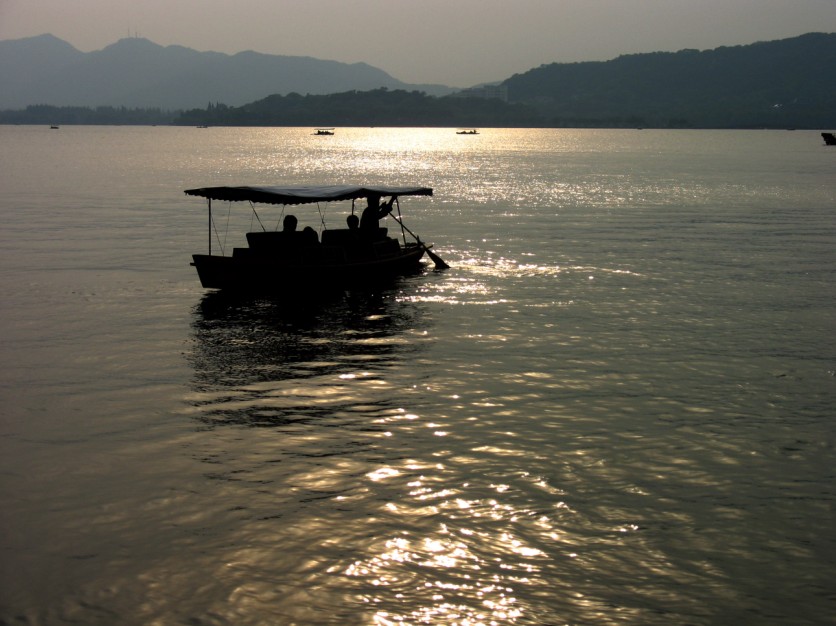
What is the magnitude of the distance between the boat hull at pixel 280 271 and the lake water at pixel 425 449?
1227 mm

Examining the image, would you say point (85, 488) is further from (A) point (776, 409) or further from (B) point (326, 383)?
(A) point (776, 409)

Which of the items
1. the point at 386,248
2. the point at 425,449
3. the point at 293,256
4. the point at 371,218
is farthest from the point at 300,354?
the point at 386,248

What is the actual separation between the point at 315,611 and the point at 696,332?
2081 centimetres

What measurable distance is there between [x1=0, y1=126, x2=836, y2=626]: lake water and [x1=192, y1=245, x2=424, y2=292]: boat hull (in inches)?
48.3

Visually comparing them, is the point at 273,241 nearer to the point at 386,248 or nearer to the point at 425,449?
the point at 386,248

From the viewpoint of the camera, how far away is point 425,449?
732 inches

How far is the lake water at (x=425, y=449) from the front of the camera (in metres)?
13.0

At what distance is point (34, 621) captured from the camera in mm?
12250

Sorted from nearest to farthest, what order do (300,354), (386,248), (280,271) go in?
(300,354) → (280,271) → (386,248)

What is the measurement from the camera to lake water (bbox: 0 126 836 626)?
13016 millimetres

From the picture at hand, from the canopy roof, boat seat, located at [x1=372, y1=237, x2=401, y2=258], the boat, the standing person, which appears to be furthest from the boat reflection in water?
the canopy roof

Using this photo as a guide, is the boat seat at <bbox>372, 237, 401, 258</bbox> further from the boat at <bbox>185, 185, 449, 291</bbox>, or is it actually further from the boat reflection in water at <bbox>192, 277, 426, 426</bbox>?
the boat reflection in water at <bbox>192, 277, 426, 426</bbox>

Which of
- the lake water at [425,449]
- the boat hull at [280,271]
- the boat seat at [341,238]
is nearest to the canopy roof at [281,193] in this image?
the boat seat at [341,238]

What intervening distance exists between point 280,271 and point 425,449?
62.9 feet
